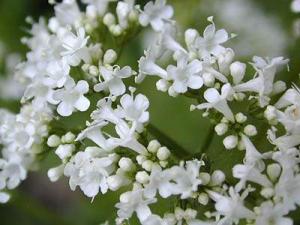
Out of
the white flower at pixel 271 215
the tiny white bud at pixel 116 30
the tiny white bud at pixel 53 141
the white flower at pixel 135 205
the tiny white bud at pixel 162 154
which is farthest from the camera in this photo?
the tiny white bud at pixel 116 30

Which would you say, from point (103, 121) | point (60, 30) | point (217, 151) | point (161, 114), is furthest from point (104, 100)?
point (161, 114)

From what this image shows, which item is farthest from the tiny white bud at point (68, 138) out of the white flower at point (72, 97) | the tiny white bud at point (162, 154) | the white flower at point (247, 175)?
the white flower at point (247, 175)

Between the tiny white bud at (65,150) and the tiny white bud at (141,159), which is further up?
the tiny white bud at (141,159)

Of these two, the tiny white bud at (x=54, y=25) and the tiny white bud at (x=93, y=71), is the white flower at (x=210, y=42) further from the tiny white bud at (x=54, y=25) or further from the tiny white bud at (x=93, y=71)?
the tiny white bud at (x=54, y=25)

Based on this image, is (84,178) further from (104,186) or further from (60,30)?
(60,30)

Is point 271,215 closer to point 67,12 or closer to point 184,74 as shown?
point 184,74

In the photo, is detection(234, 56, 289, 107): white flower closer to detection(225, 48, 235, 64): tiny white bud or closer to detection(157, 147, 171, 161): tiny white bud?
detection(225, 48, 235, 64): tiny white bud
